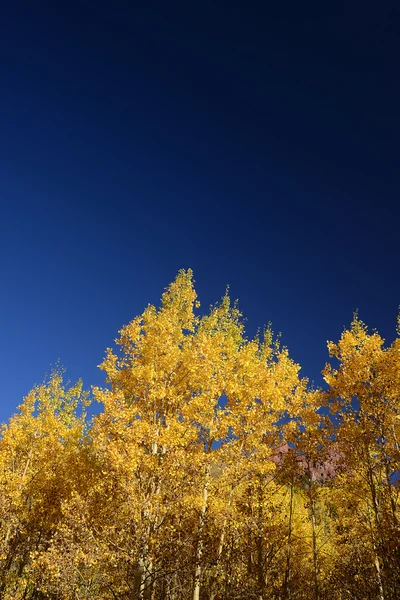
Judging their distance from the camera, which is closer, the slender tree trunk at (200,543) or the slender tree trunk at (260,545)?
the slender tree trunk at (200,543)

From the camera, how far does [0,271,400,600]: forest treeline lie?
998 cm

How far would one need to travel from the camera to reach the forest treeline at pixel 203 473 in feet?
32.8

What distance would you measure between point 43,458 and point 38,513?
241cm

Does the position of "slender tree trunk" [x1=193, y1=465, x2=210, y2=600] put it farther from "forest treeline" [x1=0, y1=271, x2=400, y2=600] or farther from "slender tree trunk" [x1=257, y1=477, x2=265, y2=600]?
"slender tree trunk" [x1=257, y1=477, x2=265, y2=600]

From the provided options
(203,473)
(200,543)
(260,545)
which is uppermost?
(203,473)

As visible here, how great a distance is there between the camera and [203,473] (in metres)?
11.3

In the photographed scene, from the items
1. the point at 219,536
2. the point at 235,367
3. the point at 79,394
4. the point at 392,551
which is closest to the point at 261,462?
the point at 219,536

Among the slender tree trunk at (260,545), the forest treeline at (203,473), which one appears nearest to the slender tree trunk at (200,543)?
the forest treeline at (203,473)

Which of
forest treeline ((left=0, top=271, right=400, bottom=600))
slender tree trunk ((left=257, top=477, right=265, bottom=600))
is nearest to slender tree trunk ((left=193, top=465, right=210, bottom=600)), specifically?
forest treeline ((left=0, top=271, right=400, bottom=600))

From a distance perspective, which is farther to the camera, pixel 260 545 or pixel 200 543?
pixel 260 545

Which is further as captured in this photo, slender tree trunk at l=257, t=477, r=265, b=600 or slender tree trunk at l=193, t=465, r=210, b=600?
slender tree trunk at l=257, t=477, r=265, b=600

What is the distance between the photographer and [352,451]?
1081 centimetres

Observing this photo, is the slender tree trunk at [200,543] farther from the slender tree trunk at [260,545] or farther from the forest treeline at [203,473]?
the slender tree trunk at [260,545]

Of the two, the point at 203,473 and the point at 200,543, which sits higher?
the point at 203,473
